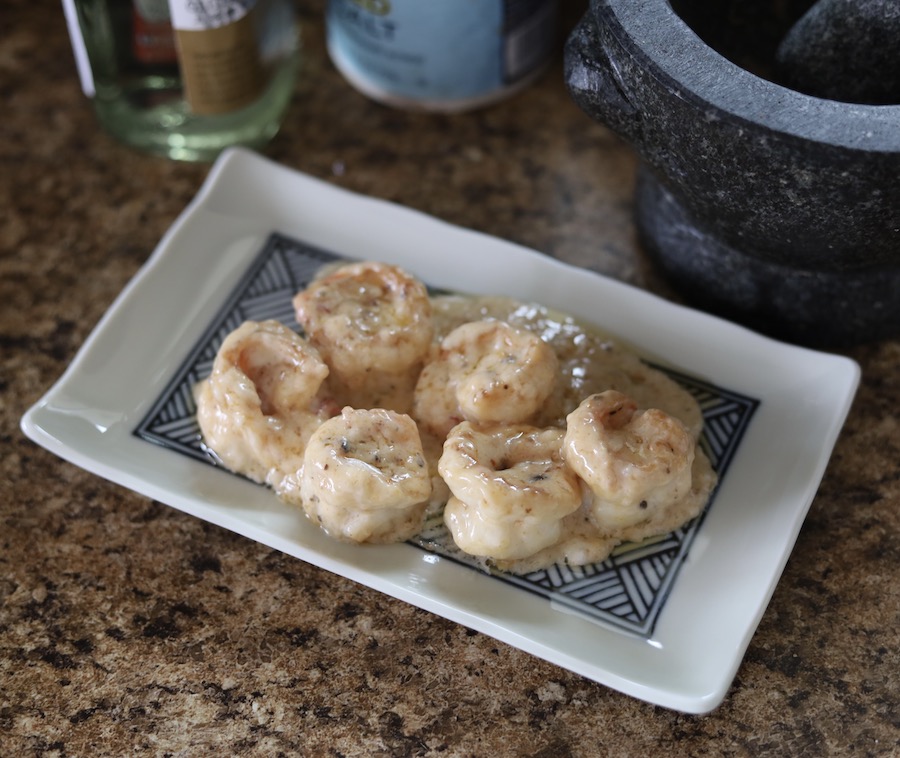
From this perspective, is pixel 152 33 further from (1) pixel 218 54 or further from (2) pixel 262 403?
(2) pixel 262 403

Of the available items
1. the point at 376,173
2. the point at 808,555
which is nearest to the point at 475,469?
the point at 808,555

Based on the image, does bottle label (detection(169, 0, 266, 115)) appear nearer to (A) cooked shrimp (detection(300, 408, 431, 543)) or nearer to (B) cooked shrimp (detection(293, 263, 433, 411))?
(B) cooked shrimp (detection(293, 263, 433, 411))

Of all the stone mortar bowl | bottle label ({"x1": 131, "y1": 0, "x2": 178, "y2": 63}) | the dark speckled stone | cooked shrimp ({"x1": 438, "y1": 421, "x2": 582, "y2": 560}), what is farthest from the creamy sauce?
bottle label ({"x1": 131, "y1": 0, "x2": 178, "y2": 63})

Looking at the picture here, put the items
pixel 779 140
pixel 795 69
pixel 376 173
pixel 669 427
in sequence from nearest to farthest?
pixel 779 140 < pixel 669 427 < pixel 795 69 < pixel 376 173

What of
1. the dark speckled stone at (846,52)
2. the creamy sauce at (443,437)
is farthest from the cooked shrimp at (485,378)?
the dark speckled stone at (846,52)

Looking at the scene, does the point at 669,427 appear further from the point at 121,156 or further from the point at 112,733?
the point at 121,156
